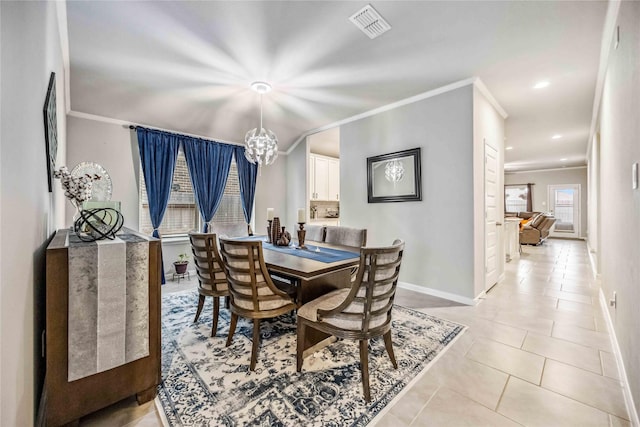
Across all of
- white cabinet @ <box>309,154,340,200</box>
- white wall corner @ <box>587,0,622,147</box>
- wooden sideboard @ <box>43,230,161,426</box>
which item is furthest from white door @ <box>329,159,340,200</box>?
wooden sideboard @ <box>43,230,161,426</box>

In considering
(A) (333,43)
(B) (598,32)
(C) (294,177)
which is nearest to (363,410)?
(A) (333,43)

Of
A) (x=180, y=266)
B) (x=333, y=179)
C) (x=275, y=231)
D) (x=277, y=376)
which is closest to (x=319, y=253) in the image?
(x=275, y=231)

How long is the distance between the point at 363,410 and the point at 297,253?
1.30 m

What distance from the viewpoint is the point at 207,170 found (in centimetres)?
471

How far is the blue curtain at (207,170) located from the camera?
4.54m

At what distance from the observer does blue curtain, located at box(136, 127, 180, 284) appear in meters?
4.03

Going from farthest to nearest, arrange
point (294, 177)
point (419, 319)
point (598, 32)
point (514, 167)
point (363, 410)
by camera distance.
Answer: point (514, 167) → point (294, 177) → point (419, 319) → point (598, 32) → point (363, 410)

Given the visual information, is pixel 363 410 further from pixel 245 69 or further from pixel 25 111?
pixel 245 69

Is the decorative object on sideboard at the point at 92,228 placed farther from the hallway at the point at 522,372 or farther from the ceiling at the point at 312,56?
the hallway at the point at 522,372

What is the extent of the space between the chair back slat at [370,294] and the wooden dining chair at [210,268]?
111 cm

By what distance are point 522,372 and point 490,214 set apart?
7.56 feet

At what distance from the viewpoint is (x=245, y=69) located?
9.53 feet

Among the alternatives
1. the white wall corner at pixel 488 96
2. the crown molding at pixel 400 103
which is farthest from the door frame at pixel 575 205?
the crown molding at pixel 400 103

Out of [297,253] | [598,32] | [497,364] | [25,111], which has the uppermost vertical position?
[598,32]
